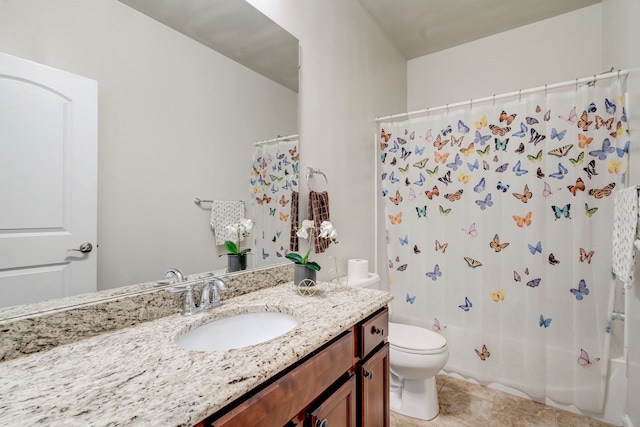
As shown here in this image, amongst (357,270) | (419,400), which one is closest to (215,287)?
(357,270)

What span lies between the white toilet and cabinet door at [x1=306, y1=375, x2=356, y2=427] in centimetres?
A: 73

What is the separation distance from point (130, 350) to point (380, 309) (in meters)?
0.92

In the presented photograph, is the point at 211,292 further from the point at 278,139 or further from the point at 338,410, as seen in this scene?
the point at 278,139

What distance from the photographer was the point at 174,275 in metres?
1.08

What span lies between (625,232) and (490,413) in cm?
127

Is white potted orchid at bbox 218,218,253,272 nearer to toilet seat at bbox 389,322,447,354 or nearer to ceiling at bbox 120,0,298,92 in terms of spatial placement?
ceiling at bbox 120,0,298,92

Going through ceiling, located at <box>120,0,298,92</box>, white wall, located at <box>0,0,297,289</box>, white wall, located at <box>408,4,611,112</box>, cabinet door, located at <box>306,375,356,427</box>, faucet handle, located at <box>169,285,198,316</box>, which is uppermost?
white wall, located at <box>408,4,611,112</box>

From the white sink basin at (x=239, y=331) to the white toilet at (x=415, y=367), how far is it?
84 cm

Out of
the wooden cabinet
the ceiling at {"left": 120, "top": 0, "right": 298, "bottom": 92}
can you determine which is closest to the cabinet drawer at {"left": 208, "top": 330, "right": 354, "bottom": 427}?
the wooden cabinet

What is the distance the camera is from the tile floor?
173 centimetres

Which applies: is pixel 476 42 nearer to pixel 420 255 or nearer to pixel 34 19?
pixel 420 255

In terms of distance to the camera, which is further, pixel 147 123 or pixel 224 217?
pixel 224 217

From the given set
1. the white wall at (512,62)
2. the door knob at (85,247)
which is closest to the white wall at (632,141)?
the white wall at (512,62)

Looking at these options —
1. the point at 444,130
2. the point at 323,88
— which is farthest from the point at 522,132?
the point at 323,88
